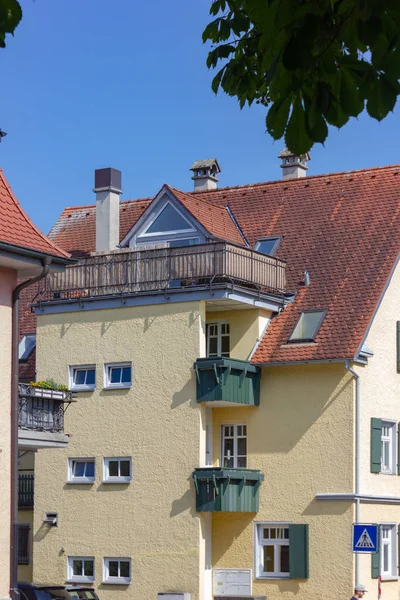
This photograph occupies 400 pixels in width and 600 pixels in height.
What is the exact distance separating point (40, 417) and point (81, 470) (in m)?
10.5

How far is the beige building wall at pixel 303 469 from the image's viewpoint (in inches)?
1232

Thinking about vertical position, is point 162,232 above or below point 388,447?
above

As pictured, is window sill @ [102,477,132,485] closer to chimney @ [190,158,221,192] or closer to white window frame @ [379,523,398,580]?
white window frame @ [379,523,398,580]

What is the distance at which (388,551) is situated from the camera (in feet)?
107

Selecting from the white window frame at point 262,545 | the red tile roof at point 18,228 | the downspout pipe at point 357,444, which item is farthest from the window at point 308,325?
the red tile roof at point 18,228

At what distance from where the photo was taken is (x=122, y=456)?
110 ft

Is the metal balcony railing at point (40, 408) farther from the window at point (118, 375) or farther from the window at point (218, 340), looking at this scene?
the window at point (218, 340)

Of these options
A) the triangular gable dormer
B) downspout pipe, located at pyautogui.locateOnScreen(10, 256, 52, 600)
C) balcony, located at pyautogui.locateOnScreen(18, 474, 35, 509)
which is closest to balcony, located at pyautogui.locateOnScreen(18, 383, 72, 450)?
downspout pipe, located at pyautogui.locateOnScreen(10, 256, 52, 600)

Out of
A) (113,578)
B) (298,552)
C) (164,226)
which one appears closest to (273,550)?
(298,552)

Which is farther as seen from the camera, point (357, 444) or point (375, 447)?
point (375, 447)

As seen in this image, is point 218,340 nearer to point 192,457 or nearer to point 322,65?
point 192,457

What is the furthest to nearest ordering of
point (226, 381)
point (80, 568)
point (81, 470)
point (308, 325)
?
point (81, 470) < point (80, 568) < point (308, 325) < point (226, 381)

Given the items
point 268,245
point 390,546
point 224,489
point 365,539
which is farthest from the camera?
→ point 268,245

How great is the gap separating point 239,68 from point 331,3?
202 centimetres
